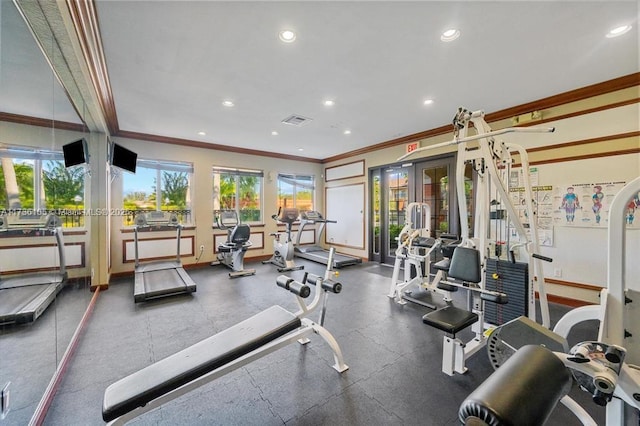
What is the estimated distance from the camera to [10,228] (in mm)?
1604

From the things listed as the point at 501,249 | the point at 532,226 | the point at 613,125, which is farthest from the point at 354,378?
the point at 613,125

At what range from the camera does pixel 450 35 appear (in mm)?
2328

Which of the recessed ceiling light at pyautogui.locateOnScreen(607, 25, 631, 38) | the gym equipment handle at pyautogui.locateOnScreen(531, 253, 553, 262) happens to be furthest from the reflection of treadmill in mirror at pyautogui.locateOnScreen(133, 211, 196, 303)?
the recessed ceiling light at pyautogui.locateOnScreen(607, 25, 631, 38)

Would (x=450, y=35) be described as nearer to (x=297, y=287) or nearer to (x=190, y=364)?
(x=297, y=287)

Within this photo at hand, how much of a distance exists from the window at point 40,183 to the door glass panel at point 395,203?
5481 millimetres

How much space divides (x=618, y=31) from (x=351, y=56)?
230cm

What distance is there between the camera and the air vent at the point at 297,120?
14.4 ft

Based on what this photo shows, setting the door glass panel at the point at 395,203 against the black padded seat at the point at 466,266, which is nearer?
the black padded seat at the point at 466,266

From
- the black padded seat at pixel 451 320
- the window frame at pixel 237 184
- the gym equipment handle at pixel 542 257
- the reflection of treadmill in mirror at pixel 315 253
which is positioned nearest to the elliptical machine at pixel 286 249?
the reflection of treadmill in mirror at pixel 315 253

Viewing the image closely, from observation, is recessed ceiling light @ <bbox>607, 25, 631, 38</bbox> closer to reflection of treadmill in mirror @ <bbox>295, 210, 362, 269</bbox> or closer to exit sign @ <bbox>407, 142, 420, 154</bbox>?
exit sign @ <bbox>407, 142, 420, 154</bbox>

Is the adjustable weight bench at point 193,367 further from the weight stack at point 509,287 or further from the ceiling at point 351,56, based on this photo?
the weight stack at point 509,287

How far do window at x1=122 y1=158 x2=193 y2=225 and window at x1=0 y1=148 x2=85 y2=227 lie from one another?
8.16ft

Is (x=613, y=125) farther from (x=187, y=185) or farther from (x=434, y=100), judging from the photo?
(x=187, y=185)

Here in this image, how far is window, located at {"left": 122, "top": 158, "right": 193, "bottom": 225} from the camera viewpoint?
5395 mm
